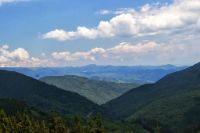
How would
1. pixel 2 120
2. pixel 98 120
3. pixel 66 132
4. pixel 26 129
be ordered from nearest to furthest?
pixel 98 120
pixel 66 132
pixel 26 129
pixel 2 120

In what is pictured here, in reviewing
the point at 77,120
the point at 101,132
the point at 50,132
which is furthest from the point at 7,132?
the point at 101,132

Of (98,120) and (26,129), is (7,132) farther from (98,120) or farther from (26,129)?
(98,120)

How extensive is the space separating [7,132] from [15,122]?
7830mm

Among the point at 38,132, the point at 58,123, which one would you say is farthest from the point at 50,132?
the point at 38,132

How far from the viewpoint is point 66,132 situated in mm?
133125

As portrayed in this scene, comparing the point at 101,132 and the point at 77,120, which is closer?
the point at 101,132

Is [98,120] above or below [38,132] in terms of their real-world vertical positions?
above

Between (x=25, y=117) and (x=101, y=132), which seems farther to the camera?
A: (x=25, y=117)

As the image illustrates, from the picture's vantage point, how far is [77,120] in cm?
12325

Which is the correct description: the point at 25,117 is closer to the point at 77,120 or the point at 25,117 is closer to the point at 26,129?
the point at 26,129

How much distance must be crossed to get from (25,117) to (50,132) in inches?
805

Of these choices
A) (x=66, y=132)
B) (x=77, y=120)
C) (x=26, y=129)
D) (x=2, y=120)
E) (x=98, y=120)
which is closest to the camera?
(x=98, y=120)

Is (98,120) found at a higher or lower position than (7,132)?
higher

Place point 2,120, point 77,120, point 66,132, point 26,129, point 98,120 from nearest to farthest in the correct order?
point 98,120, point 77,120, point 66,132, point 26,129, point 2,120
